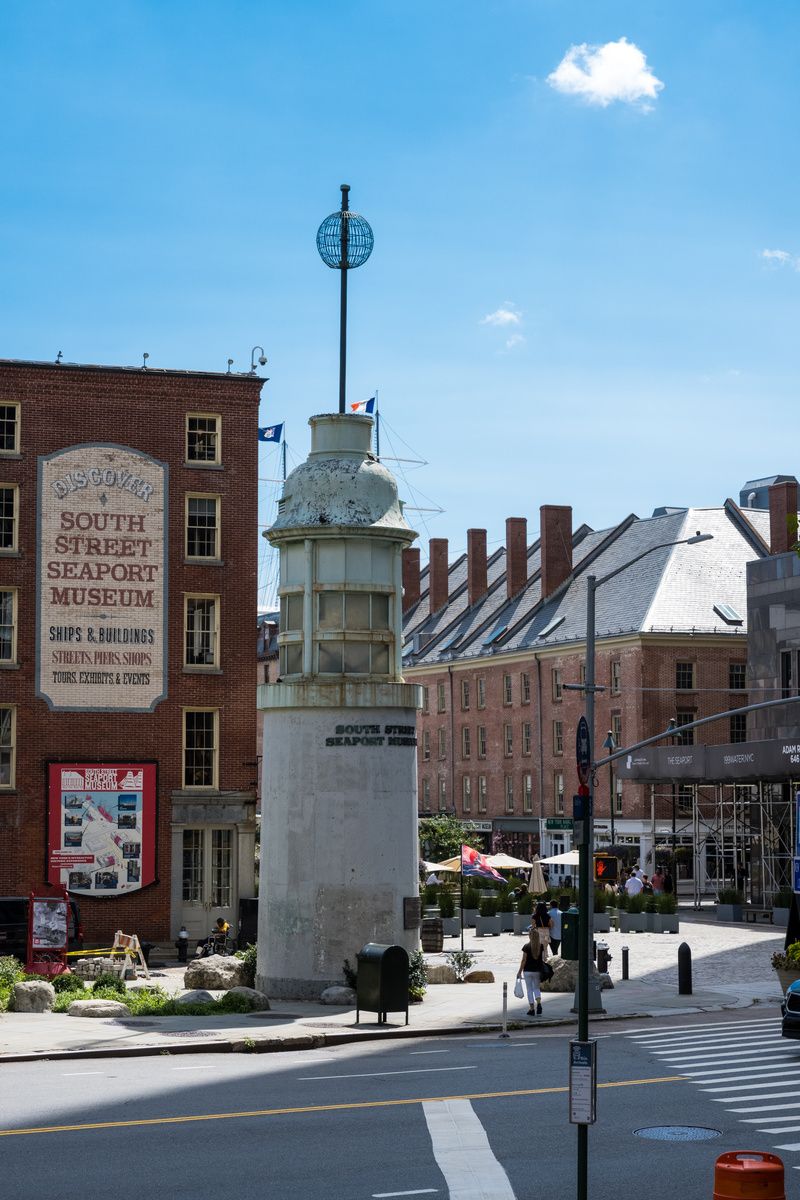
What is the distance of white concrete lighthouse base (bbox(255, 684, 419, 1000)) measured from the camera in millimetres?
30438

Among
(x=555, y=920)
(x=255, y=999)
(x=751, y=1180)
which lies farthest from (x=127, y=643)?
(x=751, y=1180)

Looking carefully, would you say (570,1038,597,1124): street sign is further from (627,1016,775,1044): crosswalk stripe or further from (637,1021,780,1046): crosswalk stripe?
(627,1016,775,1044): crosswalk stripe

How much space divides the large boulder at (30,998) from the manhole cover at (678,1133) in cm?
1555

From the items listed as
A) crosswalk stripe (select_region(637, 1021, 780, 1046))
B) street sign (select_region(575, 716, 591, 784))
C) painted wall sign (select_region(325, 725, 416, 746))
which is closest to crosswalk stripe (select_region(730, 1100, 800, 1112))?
street sign (select_region(575, 716, 591, 784))

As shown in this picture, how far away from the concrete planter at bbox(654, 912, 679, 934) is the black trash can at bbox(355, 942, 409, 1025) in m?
22.4

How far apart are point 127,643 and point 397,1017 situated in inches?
706

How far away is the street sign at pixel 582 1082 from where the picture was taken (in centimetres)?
1079

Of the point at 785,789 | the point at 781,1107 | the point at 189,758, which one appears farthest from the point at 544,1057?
the point at 785,789

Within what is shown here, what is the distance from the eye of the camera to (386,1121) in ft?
55.0

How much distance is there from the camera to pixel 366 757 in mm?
30984

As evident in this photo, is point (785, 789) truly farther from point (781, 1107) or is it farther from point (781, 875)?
point (781, 1107)

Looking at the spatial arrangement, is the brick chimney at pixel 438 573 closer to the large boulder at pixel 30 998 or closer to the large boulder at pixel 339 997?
the large boulder at pixel 339 997

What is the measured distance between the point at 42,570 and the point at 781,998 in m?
22.0

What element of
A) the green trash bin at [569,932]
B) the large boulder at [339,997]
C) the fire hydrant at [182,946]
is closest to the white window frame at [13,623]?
the fire hydrant at [182,946]
